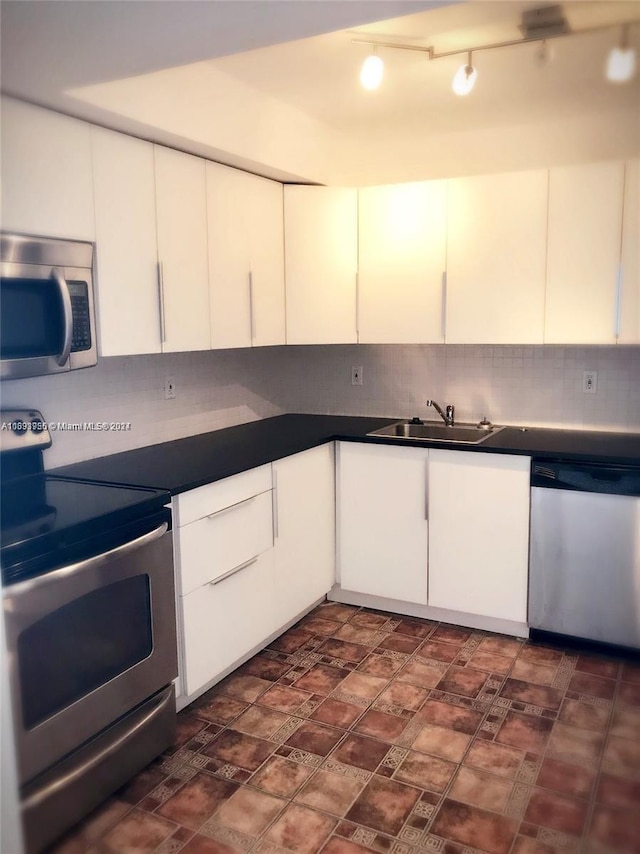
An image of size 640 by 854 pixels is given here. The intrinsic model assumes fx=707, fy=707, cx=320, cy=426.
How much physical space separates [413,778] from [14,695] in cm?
121

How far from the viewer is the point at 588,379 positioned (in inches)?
131

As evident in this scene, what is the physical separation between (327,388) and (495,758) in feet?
7.32

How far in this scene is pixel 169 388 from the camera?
10.6ft

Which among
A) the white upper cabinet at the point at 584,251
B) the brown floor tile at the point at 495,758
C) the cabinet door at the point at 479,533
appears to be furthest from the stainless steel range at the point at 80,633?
the white upper cabinet at the point at 584,251

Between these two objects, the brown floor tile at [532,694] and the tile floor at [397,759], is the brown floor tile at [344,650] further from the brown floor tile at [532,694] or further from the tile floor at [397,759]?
the brown floor tile at [532,694]

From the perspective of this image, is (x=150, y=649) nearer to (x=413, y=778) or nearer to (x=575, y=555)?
(x=413, y=778)

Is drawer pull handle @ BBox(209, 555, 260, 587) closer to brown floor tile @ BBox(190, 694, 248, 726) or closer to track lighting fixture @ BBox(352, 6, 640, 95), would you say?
brown floor tile @ BBox(190, 694, 248, 726)

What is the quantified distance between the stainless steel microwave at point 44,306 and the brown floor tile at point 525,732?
6.15 feet

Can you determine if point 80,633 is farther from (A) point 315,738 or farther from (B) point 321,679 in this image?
(B) point 321,679

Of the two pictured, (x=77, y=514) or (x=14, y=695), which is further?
(x=77, y=514)

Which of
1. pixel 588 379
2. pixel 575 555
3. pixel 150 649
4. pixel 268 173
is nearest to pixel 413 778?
pixel 150 649

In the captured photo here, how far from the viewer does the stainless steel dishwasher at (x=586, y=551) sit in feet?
→ 9.17

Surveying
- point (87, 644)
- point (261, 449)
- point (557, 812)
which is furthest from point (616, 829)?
point (261, 449)

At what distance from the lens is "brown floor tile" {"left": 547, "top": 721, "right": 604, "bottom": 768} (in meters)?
2.26
